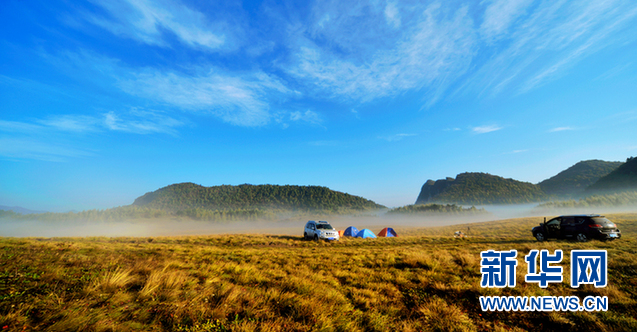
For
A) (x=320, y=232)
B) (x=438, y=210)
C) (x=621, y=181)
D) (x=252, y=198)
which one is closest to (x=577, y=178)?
(x=621, y=181)

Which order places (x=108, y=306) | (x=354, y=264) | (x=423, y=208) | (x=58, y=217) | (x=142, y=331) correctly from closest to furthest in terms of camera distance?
(x=142, y=331)
(x=108, y=306)
(x=354, y=264)
(x=58, y=217)
(x=423, y=208)

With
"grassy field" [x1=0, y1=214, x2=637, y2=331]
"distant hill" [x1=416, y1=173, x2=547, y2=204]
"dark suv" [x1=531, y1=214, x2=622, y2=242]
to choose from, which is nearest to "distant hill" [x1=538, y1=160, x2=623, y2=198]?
"distant hill" [x1=416, y1=173, x2=547, y2=204]

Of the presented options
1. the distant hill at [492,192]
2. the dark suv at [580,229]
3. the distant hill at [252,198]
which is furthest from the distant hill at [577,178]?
the dark suv at [580,229]

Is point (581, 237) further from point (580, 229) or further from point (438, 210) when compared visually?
point (438, 210)

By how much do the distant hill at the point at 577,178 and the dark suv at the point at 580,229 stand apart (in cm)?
20699

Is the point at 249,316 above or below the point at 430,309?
above

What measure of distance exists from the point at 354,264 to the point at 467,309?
17.9 ft

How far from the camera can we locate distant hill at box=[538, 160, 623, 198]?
16265 centimetres

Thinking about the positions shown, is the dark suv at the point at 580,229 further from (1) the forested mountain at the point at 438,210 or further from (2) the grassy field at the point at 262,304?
(1) the forested mountain at the point at 438,210

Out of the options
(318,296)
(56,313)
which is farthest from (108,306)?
(318,296)

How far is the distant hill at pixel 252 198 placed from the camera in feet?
542

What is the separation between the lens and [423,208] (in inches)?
6038

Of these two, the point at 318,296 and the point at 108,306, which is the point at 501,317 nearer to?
the point at 318,296

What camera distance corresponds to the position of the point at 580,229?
16797mm
